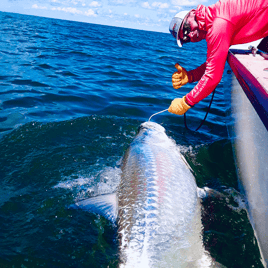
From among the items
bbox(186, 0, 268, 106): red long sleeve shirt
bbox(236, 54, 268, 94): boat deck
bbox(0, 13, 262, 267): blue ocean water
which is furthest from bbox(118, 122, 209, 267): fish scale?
bbox(236, 54, 268, 94): boat deck

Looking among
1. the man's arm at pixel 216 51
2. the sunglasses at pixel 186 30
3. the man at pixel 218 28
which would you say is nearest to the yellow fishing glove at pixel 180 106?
the man at pixel 218 28

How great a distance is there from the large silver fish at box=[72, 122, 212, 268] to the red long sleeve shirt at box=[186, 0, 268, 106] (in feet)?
3.71

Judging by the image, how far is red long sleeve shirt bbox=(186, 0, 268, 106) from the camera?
8.16ft

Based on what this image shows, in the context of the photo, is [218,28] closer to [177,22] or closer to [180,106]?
[177,22]

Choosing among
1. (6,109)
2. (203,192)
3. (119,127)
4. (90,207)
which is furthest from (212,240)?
(6,109)

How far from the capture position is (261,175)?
225 centimetres

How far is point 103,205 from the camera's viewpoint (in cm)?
240

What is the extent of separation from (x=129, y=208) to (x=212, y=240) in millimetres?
964

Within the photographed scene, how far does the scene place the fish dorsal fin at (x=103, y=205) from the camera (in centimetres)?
233

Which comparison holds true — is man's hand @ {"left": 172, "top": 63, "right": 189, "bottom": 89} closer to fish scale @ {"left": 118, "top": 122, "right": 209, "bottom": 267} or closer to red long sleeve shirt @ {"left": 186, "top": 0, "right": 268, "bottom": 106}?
red long sleeve shirt @ {"left": 186, "top": 0, "right": 268, "bottom": 106}

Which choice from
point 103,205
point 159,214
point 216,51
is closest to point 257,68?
point 216,51

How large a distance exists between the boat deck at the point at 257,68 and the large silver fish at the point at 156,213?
135 centimetres

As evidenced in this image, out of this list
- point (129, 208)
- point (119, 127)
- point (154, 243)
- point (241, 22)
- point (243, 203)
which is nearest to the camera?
point (154, 243)

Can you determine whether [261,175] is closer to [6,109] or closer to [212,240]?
[212,240]
